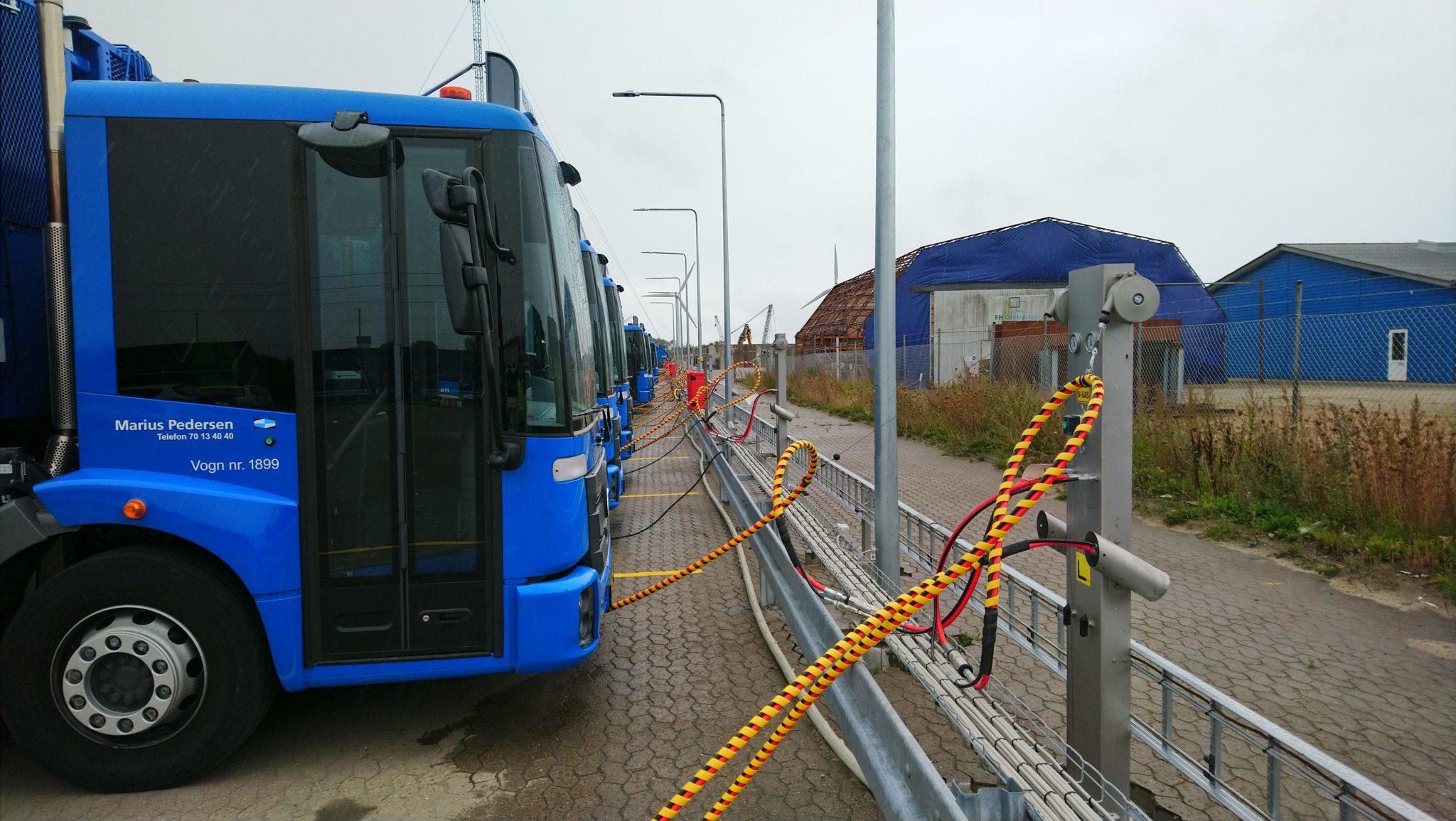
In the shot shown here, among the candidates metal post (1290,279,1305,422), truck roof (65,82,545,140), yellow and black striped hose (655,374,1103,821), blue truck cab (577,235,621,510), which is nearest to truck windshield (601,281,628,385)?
blue truck cab (577,235,621,510)

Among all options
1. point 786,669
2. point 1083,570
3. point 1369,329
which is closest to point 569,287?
point 786,669

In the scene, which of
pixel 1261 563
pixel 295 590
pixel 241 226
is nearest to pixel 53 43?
pixel 241 226

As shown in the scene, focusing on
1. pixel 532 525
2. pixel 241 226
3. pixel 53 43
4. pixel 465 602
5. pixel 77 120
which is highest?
pixel 53 43

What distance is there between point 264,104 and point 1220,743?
14.9ft

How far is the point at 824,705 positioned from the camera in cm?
473

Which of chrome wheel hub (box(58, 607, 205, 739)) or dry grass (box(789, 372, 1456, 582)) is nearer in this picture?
chrome wheel hub (box(58, 607, 205, 739))

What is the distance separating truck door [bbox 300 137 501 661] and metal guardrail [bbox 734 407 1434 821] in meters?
2.40

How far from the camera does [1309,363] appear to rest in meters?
11.7

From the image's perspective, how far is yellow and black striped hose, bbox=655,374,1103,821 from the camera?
2.93 meters

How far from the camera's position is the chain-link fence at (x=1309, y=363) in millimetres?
9773

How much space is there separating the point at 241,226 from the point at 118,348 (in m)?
0.75

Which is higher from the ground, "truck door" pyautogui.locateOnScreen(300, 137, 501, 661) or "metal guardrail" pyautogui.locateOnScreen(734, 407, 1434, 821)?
"truck door" pyautogui.locateOnScreen(300, 137, 501, 661)

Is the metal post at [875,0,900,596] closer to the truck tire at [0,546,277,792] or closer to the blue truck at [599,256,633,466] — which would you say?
the truck tire at [0,546,277,792]

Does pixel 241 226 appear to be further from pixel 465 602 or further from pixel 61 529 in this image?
pixel 465 602
